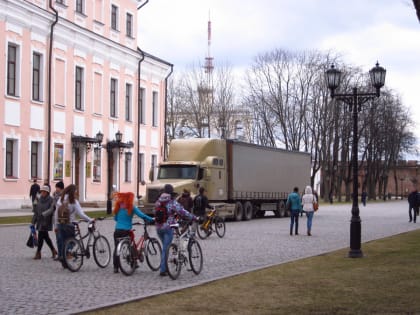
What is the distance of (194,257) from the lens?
15805 millimetres

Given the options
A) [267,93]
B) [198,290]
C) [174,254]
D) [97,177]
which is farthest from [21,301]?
[267,93]

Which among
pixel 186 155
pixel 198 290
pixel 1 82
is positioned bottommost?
pixel 198 290

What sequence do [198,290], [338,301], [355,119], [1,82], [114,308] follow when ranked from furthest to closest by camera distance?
[1,82] → [355,119] → [198,290] → [338,301] → [114,308]

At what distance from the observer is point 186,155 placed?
126 feet

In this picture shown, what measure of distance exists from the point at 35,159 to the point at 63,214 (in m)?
29.4

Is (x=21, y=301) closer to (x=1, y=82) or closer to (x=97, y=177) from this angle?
(x=1, y=82)

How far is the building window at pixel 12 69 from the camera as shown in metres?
43.0

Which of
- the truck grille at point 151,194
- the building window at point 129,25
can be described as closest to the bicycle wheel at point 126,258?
the truck grille at point 151,194

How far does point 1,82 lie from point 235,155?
13.1 m

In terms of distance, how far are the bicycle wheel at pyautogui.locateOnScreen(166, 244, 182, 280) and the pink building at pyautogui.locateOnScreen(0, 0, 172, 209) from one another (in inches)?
1124

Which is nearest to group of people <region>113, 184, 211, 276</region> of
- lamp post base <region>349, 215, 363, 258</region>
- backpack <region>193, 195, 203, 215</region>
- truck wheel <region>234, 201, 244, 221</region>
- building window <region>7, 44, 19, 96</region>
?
lamp post base <region>349, 215, 363, 258</region>

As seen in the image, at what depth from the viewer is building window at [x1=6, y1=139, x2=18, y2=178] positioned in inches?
1695

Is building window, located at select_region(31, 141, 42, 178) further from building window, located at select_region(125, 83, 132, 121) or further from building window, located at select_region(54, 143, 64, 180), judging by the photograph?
building window, located at select_region(125, 83, 132, 121)

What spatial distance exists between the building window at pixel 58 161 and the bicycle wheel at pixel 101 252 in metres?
30.5
